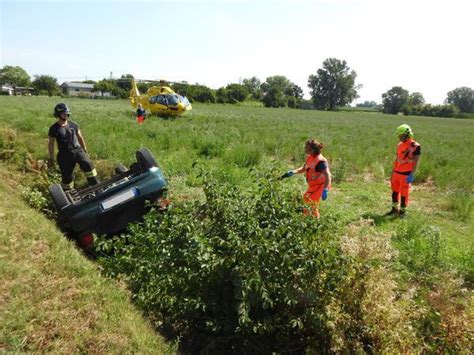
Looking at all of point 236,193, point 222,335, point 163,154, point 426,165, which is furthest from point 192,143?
point 222,335

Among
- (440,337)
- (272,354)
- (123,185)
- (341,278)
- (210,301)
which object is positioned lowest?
(272,354)

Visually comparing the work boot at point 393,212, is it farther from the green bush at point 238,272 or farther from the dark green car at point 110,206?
the dark green car at point 110,206

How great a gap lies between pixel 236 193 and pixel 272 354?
1616 millimetres

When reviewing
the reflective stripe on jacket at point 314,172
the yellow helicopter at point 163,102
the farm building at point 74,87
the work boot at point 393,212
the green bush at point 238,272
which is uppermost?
the farm building at point 74,87

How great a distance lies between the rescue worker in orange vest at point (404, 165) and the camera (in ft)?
22.5

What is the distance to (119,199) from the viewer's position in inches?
185

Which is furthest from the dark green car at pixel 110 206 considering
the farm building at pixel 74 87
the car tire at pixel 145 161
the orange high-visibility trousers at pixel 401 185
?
the farm building at pixel 74 87

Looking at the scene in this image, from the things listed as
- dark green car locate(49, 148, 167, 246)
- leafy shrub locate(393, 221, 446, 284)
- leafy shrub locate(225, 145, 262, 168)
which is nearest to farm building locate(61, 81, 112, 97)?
leafy shrub locate(225, 145, 262, 168)

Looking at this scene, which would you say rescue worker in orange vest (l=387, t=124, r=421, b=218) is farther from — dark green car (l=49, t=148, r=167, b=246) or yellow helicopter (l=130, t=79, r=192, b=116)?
yellow helicopter (l=130, t=79, r=192, b=116)

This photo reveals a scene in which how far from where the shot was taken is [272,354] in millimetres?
3283

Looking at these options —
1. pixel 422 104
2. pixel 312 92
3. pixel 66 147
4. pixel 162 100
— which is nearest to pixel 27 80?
pixel 312 92

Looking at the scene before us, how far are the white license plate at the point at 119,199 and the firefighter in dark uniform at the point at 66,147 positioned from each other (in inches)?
75.8

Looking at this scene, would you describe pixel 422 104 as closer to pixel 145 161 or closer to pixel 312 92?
pixel 312 92

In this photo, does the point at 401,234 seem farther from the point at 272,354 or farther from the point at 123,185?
the point at 123,185
